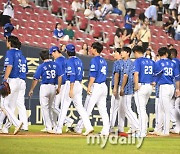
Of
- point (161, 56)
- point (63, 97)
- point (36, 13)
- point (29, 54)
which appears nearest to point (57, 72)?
point (63, 97)

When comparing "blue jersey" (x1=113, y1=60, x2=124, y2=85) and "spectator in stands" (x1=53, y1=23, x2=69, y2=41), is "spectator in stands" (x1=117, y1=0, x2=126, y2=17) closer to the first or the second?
"spectator in stands" (x1=53, y1=23, x2=69, y2=41)

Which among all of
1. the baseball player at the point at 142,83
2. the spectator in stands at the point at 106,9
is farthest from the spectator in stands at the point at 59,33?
the baseball player at the point at 142,83

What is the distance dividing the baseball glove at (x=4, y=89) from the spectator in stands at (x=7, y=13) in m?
9.81

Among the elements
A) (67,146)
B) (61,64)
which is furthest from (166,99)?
(67,146)

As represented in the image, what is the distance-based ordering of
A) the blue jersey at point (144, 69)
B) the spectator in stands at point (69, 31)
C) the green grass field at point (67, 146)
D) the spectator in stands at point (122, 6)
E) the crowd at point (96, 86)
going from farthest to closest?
the spectator in stands at point (122, 6), the spectator in stands at point (69, 31), the blue jersey at point (144, 69), the crowd at point (96, 86), the green grass field at point (67, 146)

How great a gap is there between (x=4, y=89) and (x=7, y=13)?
34.8 ft

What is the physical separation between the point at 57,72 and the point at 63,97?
691mm

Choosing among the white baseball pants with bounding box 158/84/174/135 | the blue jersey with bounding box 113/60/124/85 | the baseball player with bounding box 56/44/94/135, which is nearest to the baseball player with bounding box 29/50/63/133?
the baseball player with bounding box 56/44/94/135

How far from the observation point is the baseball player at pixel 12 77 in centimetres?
2080

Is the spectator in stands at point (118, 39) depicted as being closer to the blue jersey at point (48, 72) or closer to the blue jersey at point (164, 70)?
the blue jersey at point (164, 70)

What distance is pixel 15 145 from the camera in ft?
60.2

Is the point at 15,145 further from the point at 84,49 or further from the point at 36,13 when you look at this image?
the point at 36,13

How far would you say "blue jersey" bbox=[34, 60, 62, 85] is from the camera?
866 inches

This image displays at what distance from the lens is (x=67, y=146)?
60.7 ft
